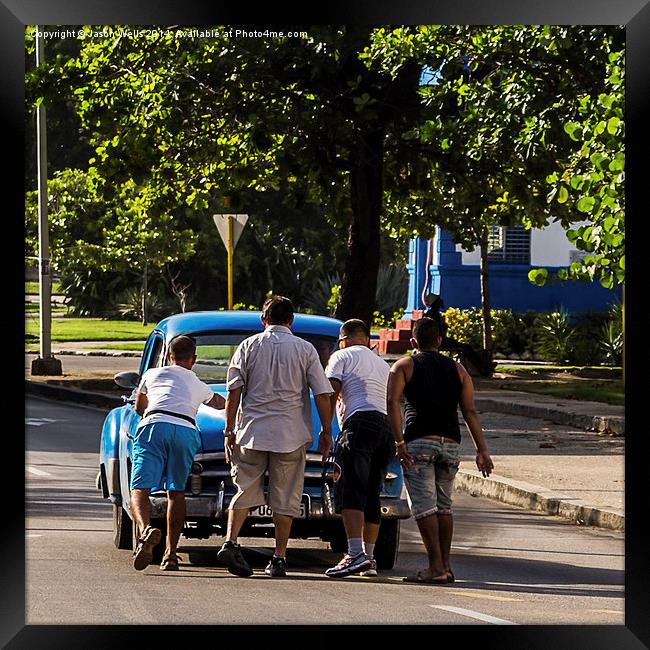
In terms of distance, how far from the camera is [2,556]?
7.36 meters

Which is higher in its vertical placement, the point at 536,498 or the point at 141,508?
the point at 141,508

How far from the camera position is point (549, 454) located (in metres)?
17.6

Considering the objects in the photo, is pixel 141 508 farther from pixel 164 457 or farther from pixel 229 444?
pixel 229 444

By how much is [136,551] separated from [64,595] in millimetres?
982

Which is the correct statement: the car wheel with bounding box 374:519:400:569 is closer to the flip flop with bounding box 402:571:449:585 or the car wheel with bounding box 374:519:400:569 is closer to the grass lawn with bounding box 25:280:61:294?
the flip flop with bounding box 402:571:449:585

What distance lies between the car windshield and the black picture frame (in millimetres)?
3742

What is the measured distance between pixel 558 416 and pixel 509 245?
16.0 metres

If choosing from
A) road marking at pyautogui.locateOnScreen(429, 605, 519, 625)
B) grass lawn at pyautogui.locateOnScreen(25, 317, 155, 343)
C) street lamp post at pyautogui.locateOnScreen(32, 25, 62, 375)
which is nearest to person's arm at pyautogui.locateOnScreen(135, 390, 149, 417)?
road marking at pyautogui.locateOnScreen(429, 605, 519, 625)

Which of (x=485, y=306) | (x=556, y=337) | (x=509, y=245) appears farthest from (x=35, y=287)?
(x=485, y=306)

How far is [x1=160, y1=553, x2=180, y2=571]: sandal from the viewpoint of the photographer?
33.7 feet

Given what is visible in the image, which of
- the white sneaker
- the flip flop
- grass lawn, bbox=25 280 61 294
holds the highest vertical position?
grass lawn, bbox=25 280 61 294

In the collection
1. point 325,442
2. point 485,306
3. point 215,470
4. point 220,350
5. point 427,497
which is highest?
point 485,306

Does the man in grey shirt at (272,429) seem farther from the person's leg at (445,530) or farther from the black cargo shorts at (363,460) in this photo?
the person's leg at (445,530)
